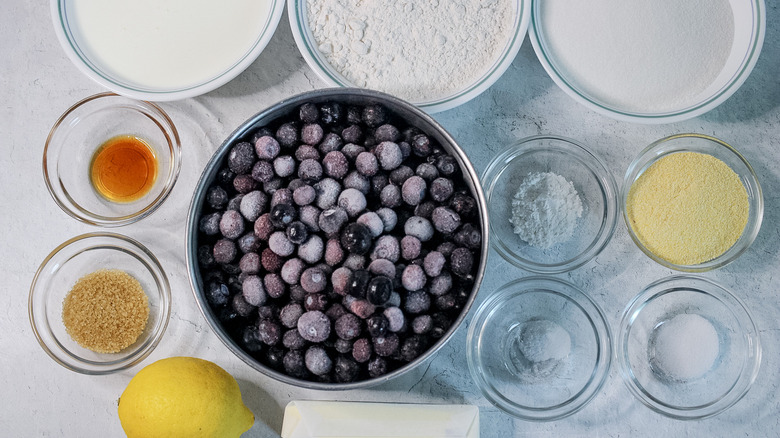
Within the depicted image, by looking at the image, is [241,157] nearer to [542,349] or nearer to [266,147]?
[266,147]

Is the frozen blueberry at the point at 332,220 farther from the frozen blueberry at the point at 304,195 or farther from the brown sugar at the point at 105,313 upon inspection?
the brown sugar at the point at 105,313

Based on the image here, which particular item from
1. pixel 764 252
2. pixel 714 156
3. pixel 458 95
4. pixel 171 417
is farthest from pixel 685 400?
pixel 171 417

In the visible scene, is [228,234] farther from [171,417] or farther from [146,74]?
[146,74]

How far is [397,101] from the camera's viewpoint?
1078 millimetres

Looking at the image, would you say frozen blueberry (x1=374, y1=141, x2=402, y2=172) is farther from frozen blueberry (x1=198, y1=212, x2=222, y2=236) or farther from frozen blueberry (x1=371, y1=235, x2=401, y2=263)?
frozen blueberry (x1=198, y1=212, x2=222, y2=236)

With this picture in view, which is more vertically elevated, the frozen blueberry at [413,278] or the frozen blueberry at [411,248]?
the frozen blueberry at [411,248]

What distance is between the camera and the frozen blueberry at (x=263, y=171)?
3.60ft

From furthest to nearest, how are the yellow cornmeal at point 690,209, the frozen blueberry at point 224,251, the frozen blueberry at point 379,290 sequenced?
1. the yellow cornmeal at point 690,209
2. the frozen blueberry at point 224,251
3. the frozen blueberry at point 379,290

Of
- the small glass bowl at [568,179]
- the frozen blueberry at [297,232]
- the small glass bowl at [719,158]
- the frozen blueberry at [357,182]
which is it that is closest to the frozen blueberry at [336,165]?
the frozen blueberry at [357,182]

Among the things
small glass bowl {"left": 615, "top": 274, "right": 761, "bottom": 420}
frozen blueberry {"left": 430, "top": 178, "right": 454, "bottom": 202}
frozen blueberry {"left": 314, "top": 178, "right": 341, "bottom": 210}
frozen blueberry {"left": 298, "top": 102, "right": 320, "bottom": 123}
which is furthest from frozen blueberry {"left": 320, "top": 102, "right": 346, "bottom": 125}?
small glass bowl {"left": 615, "top": 274, "right": 761, "bottom": 420}

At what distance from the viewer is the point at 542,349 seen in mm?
1261

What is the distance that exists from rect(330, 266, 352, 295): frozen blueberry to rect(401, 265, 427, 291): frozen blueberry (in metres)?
0.10

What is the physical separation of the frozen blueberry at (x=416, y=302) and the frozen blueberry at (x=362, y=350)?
0.30 ft

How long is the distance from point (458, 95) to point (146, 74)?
67cm
